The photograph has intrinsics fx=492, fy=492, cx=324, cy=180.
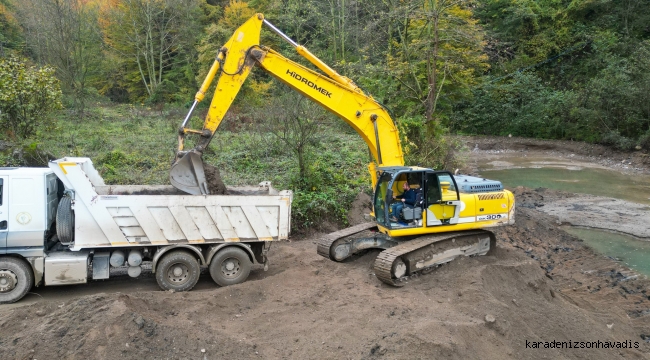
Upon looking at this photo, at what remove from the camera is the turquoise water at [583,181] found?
1857 centimetres

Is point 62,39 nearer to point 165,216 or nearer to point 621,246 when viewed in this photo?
point 165,216

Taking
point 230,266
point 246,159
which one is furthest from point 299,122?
point 230,266

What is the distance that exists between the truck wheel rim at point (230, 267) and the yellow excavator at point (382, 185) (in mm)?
1341

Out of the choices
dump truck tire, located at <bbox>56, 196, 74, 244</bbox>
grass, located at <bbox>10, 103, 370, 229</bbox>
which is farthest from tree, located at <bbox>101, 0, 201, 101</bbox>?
dump truck tire, located at <bbox>56, 196, 74, 244</bbox>

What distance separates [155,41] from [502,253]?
35.2 meters

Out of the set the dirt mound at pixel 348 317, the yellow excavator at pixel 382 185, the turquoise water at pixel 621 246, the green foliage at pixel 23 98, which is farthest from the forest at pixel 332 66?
the turquoise water at pixel 621 246

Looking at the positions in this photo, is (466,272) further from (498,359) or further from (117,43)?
(117,43)

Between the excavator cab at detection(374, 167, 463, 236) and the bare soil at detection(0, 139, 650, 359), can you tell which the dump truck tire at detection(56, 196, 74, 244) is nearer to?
the bare soil at detection(0, 139, 650, 359)

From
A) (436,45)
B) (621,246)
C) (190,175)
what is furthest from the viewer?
(436,45)

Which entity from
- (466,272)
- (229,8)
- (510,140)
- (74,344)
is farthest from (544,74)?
(74,344)

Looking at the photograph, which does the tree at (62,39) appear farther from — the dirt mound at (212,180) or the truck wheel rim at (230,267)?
the truck wheel rim at (230,267)

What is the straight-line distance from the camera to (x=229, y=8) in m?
34.4

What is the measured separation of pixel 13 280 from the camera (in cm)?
792

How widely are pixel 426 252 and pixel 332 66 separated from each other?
17.6 meters
